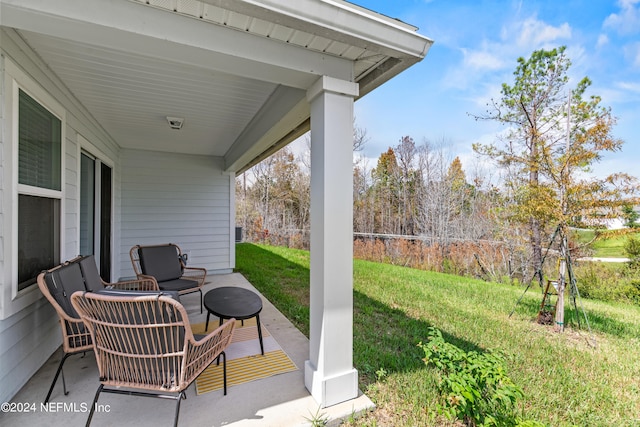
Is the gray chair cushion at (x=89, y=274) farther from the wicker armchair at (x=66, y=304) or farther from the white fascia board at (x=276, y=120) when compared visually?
the white fascia board at (x=276, y=120)

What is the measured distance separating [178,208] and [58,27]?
499cm

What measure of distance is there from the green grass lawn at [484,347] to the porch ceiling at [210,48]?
8.14 ft

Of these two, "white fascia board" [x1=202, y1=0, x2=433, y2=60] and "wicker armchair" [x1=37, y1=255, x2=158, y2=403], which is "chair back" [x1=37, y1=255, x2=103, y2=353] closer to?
"wicker armchair" [x1=37, y1=255, x2=158, y2=403]

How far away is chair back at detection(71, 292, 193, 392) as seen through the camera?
→ 162 cm

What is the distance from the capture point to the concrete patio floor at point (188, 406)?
1888 millimetres

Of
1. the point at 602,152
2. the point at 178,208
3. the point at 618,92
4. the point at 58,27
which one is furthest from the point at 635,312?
the point at 178,208

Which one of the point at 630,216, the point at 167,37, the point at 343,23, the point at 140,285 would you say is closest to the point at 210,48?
the point at 167,37

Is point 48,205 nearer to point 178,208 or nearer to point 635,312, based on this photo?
point 178,208

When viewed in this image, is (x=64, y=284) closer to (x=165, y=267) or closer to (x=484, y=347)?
(x=165, y=267)

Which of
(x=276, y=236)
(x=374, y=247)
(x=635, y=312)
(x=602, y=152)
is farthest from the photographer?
(x=276, y=236)

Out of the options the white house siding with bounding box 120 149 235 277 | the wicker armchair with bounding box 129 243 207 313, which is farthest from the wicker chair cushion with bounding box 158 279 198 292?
the white house siding with bounding box 120 149 235 277

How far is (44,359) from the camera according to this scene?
8.37ft

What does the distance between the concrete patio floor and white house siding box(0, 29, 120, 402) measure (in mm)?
160

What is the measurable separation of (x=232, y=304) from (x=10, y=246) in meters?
1.70
